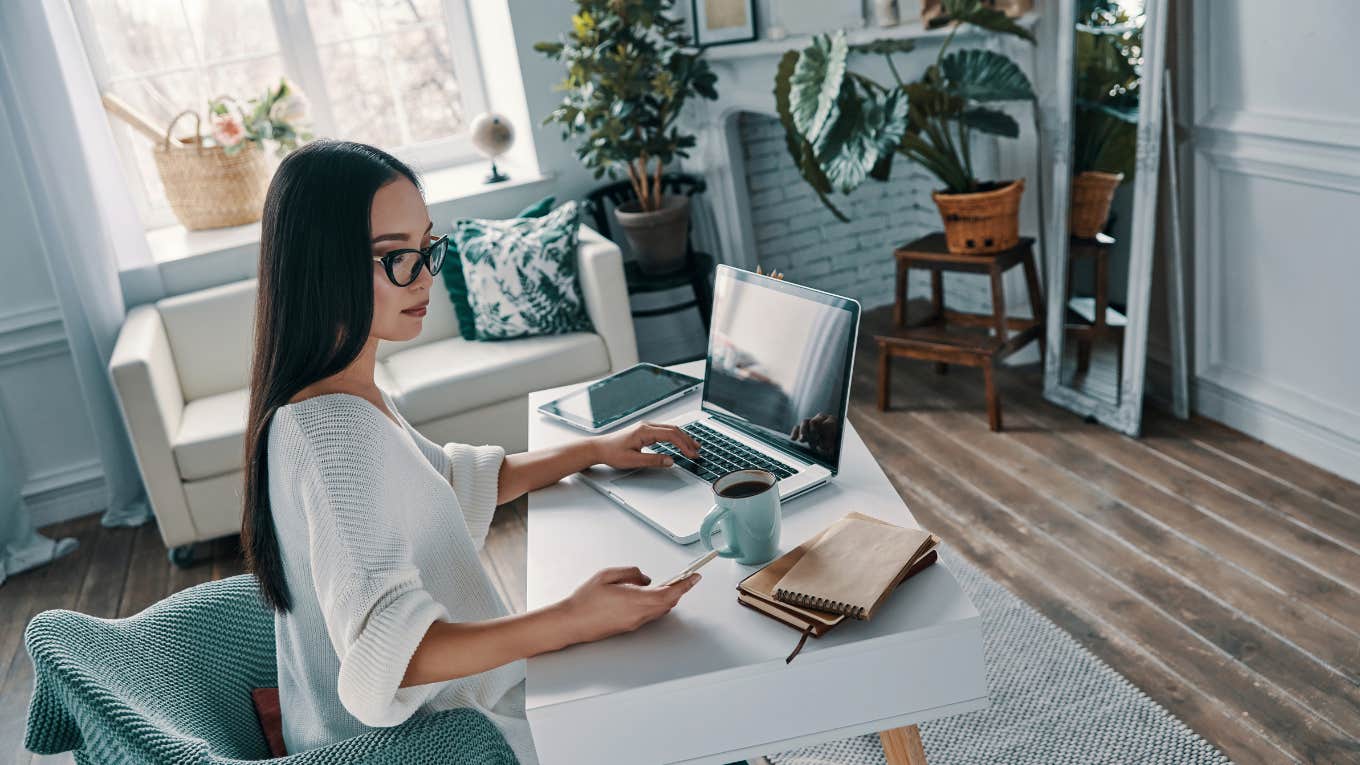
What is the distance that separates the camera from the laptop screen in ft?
4.55

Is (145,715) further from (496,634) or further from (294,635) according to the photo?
(496,634)

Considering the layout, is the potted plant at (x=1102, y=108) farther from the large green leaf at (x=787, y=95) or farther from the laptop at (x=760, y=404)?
the laptop at (x=760, y=404)

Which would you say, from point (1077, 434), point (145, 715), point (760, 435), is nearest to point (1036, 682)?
point (760, 435)

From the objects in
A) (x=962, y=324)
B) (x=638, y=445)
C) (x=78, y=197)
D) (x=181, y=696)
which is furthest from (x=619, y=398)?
(x=78, y=197)

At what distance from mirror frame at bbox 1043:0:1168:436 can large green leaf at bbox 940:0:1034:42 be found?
15cm

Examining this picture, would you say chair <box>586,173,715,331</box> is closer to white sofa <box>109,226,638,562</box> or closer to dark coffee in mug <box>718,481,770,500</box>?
white sofa <box>109,226,638,562</box>

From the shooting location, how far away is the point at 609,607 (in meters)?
1.13

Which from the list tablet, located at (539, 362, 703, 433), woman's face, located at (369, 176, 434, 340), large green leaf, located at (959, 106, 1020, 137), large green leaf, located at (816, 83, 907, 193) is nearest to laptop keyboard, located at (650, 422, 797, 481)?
tablet, located at (539, 362, 703, 433)

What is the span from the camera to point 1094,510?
267cm

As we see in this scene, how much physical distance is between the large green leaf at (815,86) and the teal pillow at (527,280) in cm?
82

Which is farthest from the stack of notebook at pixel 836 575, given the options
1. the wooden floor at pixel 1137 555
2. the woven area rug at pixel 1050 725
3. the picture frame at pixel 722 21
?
the picture frame at pixel 722 21

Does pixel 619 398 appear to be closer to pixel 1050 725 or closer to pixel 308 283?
pixel 308 283

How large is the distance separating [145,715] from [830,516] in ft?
2.59

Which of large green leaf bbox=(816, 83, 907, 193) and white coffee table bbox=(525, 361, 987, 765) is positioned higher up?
large green leaf bbox=(816, 83, 907, 193)
